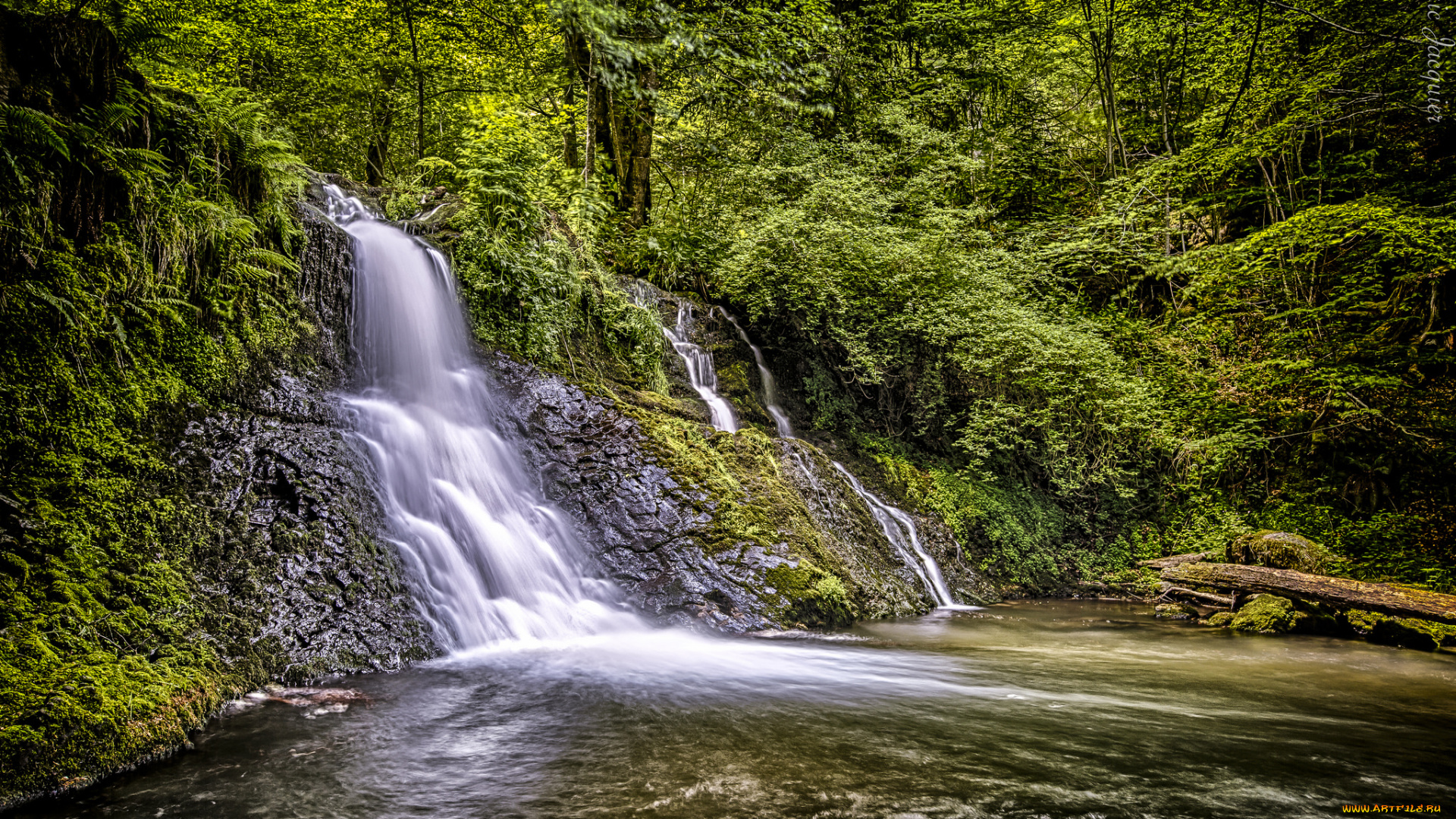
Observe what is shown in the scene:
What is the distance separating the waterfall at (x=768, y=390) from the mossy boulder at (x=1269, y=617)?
6490 mm

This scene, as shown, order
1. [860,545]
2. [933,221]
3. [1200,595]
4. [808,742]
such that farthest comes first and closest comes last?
[933,221], [1200,595], [860,545], [808,742]

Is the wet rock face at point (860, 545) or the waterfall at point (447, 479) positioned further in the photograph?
the wet rock face at point (860, 545)

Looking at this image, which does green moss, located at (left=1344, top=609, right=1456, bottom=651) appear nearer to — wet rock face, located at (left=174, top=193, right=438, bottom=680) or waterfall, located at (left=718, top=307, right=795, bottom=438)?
waterfall, located at (left=718, top=307, right=795, bottom=438)

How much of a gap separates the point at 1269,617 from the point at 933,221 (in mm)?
7959

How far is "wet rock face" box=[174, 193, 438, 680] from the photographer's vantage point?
442 cm

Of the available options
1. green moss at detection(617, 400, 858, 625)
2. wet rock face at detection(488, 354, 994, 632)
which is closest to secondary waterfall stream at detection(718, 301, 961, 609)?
green moss at detection(617, 400, 858, 625)

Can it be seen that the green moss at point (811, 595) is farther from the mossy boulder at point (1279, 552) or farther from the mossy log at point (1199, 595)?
the mossy boulder at point (1279, 552)

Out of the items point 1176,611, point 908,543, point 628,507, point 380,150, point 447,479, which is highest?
point 380,150

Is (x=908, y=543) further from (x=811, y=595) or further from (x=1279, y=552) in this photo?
(x=1279, y=552)

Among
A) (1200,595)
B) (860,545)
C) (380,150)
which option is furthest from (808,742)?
(380,150)

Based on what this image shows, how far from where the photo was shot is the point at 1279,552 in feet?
31.8

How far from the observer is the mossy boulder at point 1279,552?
30.7 ft

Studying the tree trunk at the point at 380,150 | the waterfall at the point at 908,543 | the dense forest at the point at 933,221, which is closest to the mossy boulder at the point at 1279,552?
the dense forest at the point at 933,221

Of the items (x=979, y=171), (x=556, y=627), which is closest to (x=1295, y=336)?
(x=979, y=171)
